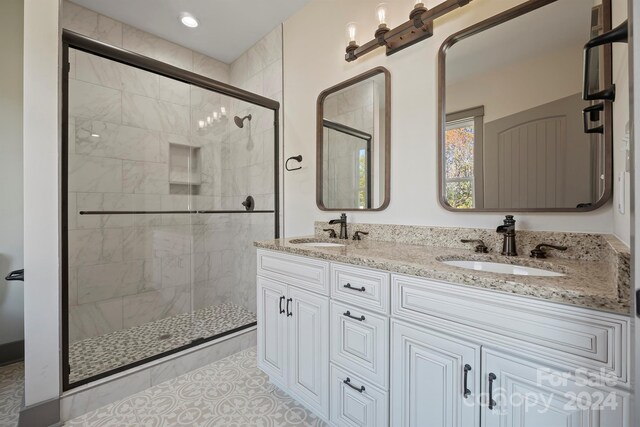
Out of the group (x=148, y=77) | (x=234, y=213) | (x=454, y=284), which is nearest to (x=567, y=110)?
(x=454, y=284)

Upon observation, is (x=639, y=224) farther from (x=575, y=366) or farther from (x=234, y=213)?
(x=234, y=213)

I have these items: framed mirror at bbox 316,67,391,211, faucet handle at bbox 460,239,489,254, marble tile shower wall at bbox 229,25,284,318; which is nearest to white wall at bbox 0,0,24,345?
marble tile shower wall at bbox 229,25,284,318

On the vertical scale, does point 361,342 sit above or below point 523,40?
below

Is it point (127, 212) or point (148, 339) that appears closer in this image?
point (148, 339)

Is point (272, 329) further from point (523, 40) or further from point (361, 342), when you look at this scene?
point (523, 40)

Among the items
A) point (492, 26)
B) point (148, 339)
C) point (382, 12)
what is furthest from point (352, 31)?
point (148, 339)

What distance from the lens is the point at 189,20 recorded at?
7.72 feet

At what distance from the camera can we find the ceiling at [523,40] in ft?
3.76

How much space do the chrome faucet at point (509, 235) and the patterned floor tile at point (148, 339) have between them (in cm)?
200

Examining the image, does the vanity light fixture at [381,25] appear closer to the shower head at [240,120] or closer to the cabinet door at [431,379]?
the shower head at [240,120]

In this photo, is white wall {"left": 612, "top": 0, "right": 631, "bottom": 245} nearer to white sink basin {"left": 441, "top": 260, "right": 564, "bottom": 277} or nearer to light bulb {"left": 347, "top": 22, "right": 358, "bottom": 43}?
white sink basin {"left": 441, "top": 260, "right": 564, "bottom": 277}

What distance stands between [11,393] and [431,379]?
7.64ft

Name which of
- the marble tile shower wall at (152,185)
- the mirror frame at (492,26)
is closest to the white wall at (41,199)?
the marble tile shower wall at (152,185)

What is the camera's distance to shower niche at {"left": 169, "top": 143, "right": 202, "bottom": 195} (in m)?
2.62
